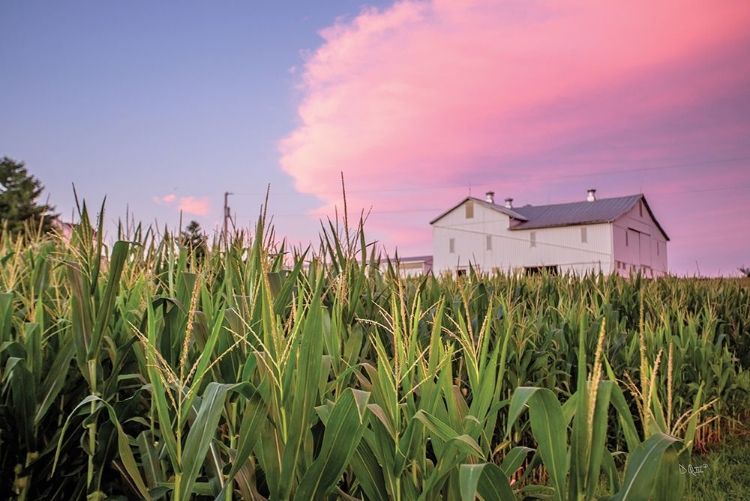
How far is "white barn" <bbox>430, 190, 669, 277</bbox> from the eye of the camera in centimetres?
4919

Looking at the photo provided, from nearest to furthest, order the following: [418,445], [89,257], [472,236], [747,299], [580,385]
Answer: [580,385], [418,445], [89,257], [747,299], [472,236]

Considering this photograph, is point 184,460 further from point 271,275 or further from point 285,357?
point 271,275

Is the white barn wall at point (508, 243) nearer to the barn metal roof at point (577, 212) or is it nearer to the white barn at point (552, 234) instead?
the white barn at point (552, 234)

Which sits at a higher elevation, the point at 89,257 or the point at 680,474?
the point at 89,257

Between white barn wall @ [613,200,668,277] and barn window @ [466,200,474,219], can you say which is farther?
barn window @ [466,200,474,219]

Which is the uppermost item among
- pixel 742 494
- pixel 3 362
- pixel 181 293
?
pixel 181 293

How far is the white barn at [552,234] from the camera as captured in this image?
49188 mm

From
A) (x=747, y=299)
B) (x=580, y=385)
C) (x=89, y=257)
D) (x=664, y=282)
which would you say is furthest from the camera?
(x=664, y=282)

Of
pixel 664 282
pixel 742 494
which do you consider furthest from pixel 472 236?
pixel 742 494

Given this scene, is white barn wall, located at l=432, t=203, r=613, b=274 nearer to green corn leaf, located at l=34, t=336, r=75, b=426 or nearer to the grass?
the grass

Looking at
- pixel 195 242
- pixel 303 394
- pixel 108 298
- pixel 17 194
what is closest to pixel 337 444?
pixel 303 394

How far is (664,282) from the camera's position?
1046 cm

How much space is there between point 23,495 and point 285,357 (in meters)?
1.34

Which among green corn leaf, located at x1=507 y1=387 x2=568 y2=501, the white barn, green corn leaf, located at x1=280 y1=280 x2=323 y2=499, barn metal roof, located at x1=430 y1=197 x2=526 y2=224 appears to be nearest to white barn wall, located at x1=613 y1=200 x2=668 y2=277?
the white barn
